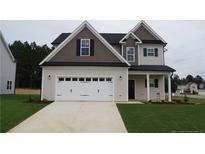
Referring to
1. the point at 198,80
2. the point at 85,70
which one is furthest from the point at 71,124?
the point at 198,80

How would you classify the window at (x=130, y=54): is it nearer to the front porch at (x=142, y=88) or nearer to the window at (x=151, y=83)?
the front porch at (x=142, y=88)

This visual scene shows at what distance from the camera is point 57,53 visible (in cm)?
1902

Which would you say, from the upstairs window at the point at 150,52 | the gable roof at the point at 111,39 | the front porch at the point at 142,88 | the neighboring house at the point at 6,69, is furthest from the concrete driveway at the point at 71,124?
the neighboring house at the point at 6,69

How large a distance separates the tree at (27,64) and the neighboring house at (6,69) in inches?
1094

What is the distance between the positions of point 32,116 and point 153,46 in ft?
52.2

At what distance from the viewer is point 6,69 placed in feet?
89.2

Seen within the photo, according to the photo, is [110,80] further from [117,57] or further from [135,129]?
[135,129]

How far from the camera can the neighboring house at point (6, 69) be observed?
85.2 feet

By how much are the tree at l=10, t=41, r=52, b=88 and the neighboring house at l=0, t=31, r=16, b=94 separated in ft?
91.1

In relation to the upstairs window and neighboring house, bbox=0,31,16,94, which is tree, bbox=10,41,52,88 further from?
the upstairs window

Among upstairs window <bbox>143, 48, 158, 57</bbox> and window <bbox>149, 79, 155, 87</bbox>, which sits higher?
upstairs window <bbox>143, 48, 158, 57</bbox>

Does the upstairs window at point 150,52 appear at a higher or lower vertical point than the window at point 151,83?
higher

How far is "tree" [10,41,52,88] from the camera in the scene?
5712 cm

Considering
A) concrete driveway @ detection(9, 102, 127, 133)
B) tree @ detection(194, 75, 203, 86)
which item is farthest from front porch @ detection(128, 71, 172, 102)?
tree @ detection(194, 75, 203, 86)
